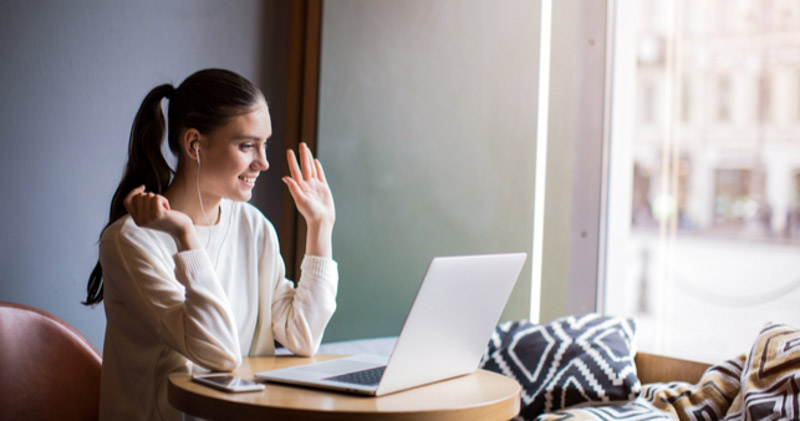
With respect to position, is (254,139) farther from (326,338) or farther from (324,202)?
(326,338)

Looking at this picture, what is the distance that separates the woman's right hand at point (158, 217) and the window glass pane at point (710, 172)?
6.84 feet

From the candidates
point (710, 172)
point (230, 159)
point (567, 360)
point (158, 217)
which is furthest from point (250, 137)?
point (710, 172)

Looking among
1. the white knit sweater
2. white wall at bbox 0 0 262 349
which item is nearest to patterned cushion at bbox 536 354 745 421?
the white knit sweater

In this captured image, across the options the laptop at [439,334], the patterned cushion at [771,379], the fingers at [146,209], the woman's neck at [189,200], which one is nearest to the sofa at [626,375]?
the patterned cushion at [771,379]

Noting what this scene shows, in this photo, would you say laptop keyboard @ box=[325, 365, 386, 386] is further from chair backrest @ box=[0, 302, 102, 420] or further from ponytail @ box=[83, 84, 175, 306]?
chair backrest @ box=[0, 302, 102, 420]

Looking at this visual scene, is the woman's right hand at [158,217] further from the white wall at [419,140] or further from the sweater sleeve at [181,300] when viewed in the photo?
the white wall at [419,140]

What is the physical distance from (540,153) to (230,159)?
1826 mm

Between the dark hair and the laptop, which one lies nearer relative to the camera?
the laptop

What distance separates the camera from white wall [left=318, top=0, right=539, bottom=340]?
2.55 meters

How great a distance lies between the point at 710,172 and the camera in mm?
12969

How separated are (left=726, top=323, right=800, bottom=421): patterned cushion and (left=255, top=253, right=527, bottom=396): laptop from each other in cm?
79

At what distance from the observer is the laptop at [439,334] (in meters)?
1.12

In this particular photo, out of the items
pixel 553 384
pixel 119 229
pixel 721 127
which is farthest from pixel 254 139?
pixel 721 127

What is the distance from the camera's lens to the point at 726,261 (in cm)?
1162
